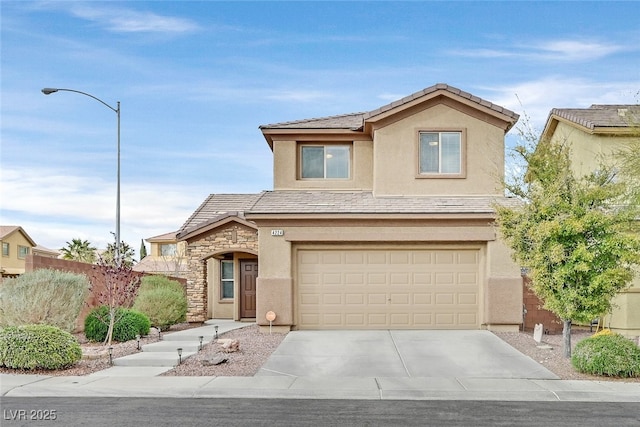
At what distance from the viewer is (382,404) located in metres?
10.5

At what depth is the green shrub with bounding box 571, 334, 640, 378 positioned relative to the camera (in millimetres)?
12547

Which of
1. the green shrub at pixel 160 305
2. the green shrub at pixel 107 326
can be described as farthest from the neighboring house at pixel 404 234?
the green shrub at pixel 107 326

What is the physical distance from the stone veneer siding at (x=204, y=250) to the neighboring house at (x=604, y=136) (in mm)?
10804

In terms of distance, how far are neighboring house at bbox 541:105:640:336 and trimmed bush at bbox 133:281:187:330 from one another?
12.3m

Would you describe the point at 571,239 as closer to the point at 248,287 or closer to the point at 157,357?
the point at 157,357

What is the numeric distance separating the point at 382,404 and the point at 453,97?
11.8 meters

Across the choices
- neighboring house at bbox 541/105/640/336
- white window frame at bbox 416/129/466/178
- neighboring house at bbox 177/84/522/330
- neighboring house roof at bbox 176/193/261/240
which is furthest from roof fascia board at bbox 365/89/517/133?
neighboring house roof at bbox 176/193/261/240

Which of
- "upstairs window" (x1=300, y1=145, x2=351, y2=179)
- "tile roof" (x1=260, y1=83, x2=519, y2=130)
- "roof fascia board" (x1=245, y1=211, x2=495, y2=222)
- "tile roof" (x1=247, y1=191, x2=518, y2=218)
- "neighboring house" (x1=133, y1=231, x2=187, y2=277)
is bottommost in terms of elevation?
"neighboring house" (x1=133, y1=231, x2=187, y2=277)

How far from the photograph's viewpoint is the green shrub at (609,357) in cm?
1255

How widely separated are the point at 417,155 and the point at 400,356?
729 cm

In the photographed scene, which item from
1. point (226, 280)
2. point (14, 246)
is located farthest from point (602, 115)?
point (14, 246)

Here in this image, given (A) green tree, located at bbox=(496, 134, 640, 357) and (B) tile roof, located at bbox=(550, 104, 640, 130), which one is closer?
(A) green tree, located at bbox=(496, 134, 640, 357)

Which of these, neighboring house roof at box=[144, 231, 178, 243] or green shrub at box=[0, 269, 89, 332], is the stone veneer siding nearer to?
green shrub at box=[0, 269, 89, 332]

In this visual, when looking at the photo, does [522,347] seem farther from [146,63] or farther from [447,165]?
[146,63]
